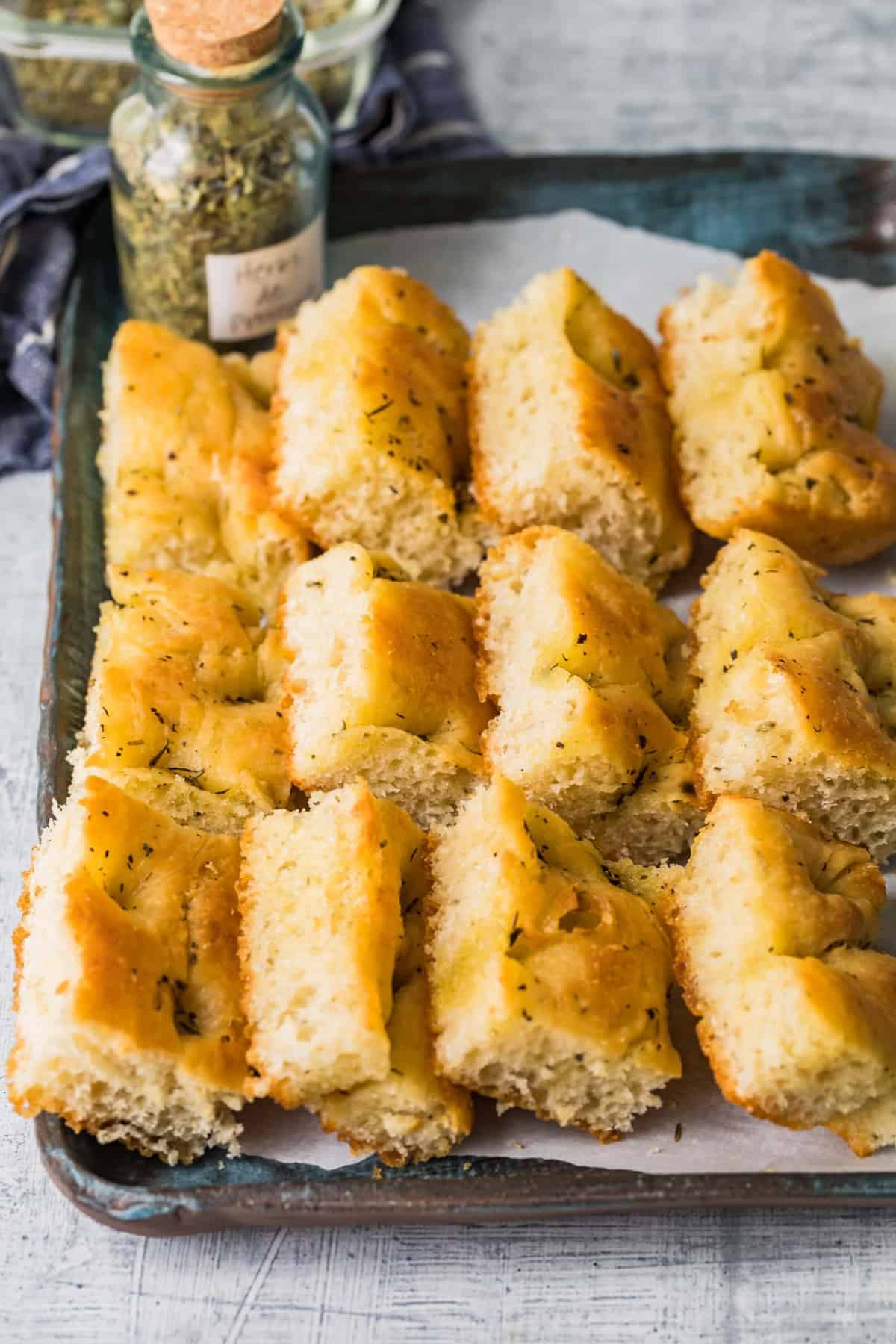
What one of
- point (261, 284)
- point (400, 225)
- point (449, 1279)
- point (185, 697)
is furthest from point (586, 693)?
point (400, 225)

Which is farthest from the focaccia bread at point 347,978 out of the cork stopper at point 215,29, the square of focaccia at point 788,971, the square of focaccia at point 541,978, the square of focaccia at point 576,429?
the cork stopper at point 215,29

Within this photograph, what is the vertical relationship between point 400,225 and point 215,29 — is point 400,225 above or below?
below

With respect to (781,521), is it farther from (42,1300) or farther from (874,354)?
(42,1300)

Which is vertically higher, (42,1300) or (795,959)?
(795,959)

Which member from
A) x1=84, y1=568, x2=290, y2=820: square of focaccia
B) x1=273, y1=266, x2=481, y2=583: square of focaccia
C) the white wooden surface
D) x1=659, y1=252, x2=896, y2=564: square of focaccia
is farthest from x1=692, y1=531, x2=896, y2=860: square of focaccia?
x1=84, y1=568, x2=290, y2=820: square of focaccia

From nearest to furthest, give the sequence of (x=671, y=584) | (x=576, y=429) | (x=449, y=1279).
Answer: (x=449, y=1279) < (x=576, y=429) < (x=671, y=584)

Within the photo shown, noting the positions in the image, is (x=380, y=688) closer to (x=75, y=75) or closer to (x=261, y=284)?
(x=261, y=284)

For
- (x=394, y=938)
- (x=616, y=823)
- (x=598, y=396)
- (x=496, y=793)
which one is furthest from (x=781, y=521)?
(x=394, y=938)
